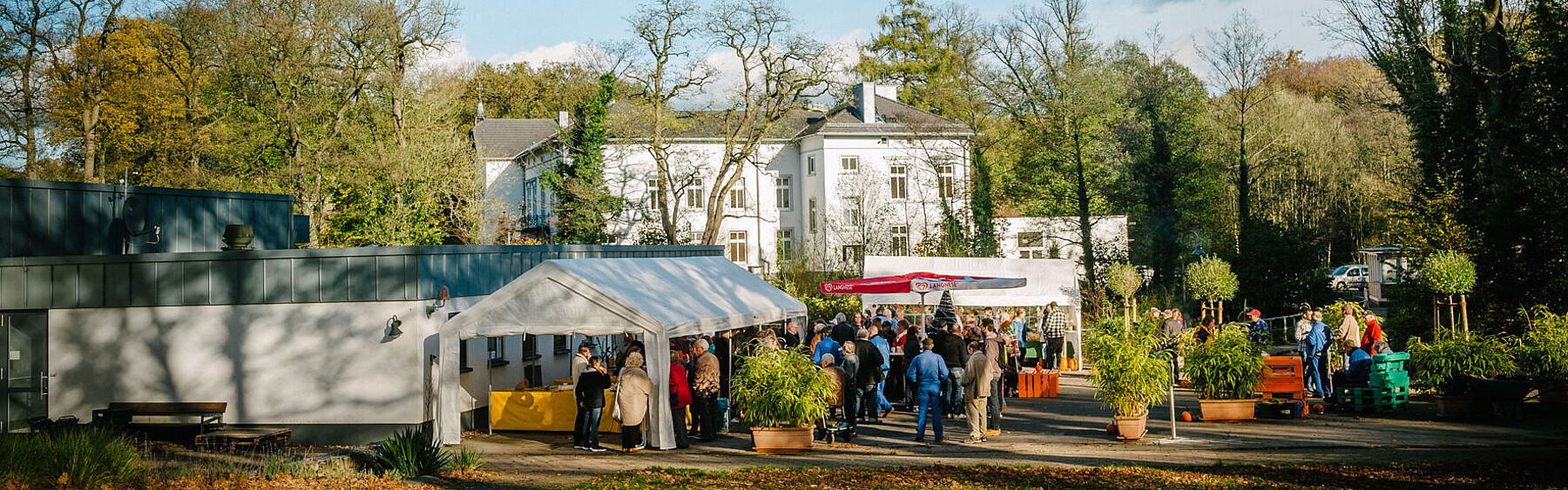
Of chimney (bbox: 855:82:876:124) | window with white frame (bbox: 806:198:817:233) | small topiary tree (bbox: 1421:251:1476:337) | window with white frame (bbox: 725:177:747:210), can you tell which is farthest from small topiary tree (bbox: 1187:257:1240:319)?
window with white frame (bbox: 725:177:747:210)

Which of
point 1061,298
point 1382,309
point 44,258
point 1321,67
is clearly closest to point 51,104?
point 44,258

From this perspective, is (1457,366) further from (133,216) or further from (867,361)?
(133,216)

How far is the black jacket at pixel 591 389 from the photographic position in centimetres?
1456

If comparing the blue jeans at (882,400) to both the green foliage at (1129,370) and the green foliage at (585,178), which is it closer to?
the green foliage at (1129,370)

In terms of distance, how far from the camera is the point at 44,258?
52.4 feet

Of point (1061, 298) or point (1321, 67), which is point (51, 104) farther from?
point (1321, 67)

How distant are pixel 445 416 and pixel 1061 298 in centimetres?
1483

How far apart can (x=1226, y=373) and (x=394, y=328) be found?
10.8m

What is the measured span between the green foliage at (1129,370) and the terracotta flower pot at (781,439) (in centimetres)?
360

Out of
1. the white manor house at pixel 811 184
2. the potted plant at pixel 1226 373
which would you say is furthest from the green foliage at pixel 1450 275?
the white manor house at pixel 811 184

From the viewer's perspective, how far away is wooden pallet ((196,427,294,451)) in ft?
48.2

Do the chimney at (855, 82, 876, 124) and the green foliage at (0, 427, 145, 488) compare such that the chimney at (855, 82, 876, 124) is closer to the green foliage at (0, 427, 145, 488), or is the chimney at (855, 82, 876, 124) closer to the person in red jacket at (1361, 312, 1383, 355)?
the person in red jacket at (1361, 312, 1383, 355)

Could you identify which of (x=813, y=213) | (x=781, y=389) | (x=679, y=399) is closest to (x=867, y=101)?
(x=813, y=213)

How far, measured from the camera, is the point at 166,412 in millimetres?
14977
